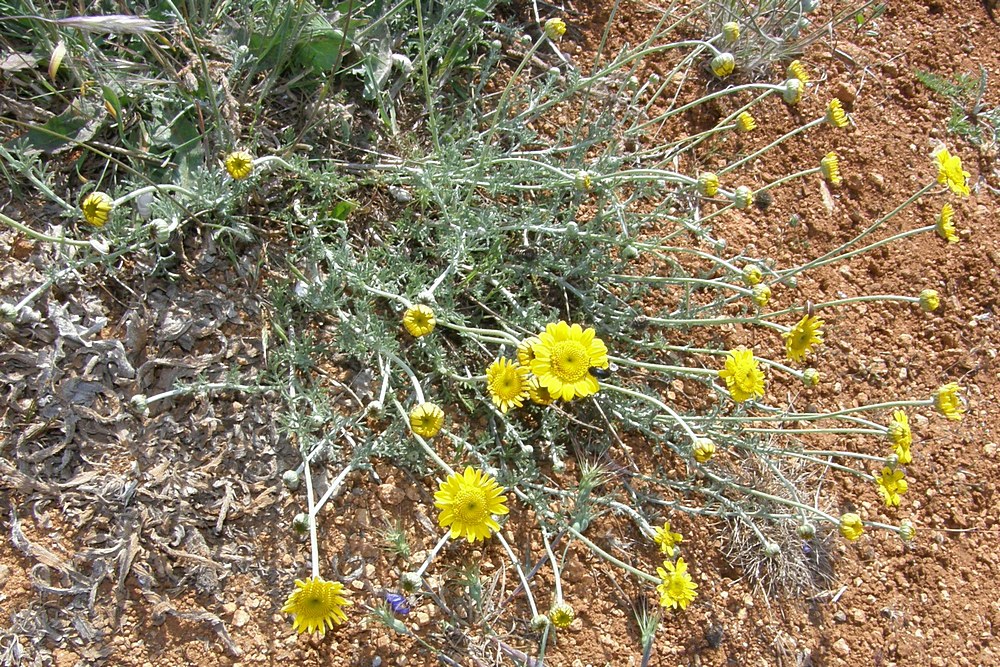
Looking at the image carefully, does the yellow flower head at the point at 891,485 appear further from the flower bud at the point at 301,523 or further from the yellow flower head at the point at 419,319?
the flower bud at the point at 301,523

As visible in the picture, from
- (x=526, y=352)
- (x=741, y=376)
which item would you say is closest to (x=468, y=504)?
(x=526, y=352)

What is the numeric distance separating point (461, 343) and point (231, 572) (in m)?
1.17

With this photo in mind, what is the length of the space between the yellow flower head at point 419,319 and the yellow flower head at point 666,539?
116cm

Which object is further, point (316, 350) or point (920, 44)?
point (920, 44)

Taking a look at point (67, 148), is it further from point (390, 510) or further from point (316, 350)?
point (390, 510)

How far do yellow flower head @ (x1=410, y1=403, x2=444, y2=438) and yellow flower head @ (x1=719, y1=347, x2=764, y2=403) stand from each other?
1.01 metres

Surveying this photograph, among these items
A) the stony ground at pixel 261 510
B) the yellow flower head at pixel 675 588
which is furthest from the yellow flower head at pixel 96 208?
the yellow flower head at pixel 675 588

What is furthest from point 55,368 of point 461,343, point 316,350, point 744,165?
point 744,165

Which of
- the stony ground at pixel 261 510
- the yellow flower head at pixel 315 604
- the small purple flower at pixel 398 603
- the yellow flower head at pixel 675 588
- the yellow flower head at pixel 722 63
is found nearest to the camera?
the yellow flower head at pixel 315 604

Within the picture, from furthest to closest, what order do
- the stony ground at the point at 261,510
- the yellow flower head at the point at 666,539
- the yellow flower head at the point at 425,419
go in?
1. the yellow flower head at the point at 666,539
2. the stony ground at the point at 261,510
3. the yellow flower head at the point at 425,419

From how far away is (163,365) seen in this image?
2.71 metres

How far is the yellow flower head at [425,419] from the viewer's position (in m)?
2.39

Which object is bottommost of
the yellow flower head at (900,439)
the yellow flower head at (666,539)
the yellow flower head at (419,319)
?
the yellow flower head at (666,539)

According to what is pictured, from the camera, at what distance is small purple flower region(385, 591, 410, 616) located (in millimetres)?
2615
